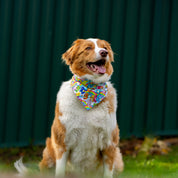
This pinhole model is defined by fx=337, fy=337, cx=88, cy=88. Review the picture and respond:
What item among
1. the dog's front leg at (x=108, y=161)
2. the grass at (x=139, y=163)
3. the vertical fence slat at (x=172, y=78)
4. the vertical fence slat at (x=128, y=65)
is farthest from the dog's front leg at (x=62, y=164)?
the vertical fence slat at (x=172, y=78)

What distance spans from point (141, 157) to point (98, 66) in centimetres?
283

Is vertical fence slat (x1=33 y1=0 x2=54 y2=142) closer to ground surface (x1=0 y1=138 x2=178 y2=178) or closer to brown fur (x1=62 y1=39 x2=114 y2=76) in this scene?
ground surface (x1=0 y1=138 x2=178 y2=178)

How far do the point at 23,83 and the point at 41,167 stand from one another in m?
2.48

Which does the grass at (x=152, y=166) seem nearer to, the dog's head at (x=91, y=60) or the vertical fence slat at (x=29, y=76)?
the dog's head at (x=91, y=60)

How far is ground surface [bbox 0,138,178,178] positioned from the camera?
15.5 feet

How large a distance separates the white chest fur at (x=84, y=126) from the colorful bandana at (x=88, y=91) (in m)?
0.05

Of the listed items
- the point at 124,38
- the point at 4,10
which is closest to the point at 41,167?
the point at 4,10

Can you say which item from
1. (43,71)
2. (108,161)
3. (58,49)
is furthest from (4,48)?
(108,161)

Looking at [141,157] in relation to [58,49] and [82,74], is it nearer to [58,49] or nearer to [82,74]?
[58,49]

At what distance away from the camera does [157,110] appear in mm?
7387

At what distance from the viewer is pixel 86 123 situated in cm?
377

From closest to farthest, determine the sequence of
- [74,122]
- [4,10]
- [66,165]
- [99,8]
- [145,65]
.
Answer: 1. [74,122]
2. [66,165]
3. [4,10]
4. [99,8]
5. [145,65]

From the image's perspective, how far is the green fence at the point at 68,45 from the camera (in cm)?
634

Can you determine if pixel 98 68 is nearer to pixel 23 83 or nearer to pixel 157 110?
pixel 23 83
